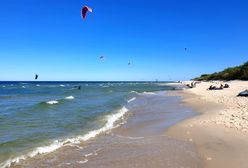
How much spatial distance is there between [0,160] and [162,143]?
6.02 meters

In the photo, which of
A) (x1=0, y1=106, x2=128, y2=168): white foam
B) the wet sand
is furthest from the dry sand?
(x1=0, y1=106, x2=128, y2=168): white foam

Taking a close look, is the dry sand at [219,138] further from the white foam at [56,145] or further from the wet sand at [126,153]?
the white foam at [56,145]

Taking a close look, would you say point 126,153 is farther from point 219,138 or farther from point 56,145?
point 219,138

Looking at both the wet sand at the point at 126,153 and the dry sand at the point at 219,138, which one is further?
the wet sand at the point at 126,153

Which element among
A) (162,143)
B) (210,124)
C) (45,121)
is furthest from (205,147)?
(45,121)

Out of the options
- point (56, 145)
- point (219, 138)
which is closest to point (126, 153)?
point (56, 145)

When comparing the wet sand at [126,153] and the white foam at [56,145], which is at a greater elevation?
the wet sand at [126,153]

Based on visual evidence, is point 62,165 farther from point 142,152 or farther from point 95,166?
point 142,152

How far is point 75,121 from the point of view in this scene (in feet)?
60.3

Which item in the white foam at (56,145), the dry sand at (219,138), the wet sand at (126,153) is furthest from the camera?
the white foam at (56,145)

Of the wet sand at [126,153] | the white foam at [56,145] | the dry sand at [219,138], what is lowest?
the white foam at [56,145]

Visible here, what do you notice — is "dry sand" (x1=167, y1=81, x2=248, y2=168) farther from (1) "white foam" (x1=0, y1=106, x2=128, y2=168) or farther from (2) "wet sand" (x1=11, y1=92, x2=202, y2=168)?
(1) "white foam" (x1=0, y1=106, x2=128, y2=168)

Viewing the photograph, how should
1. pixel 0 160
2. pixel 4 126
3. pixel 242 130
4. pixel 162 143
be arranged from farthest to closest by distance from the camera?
pixel 4 126
pixel 242 130
pixel 162 143
pixel 0 160

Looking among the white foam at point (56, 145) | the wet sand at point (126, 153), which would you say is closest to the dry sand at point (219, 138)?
the wet sand at point (126, 153)
